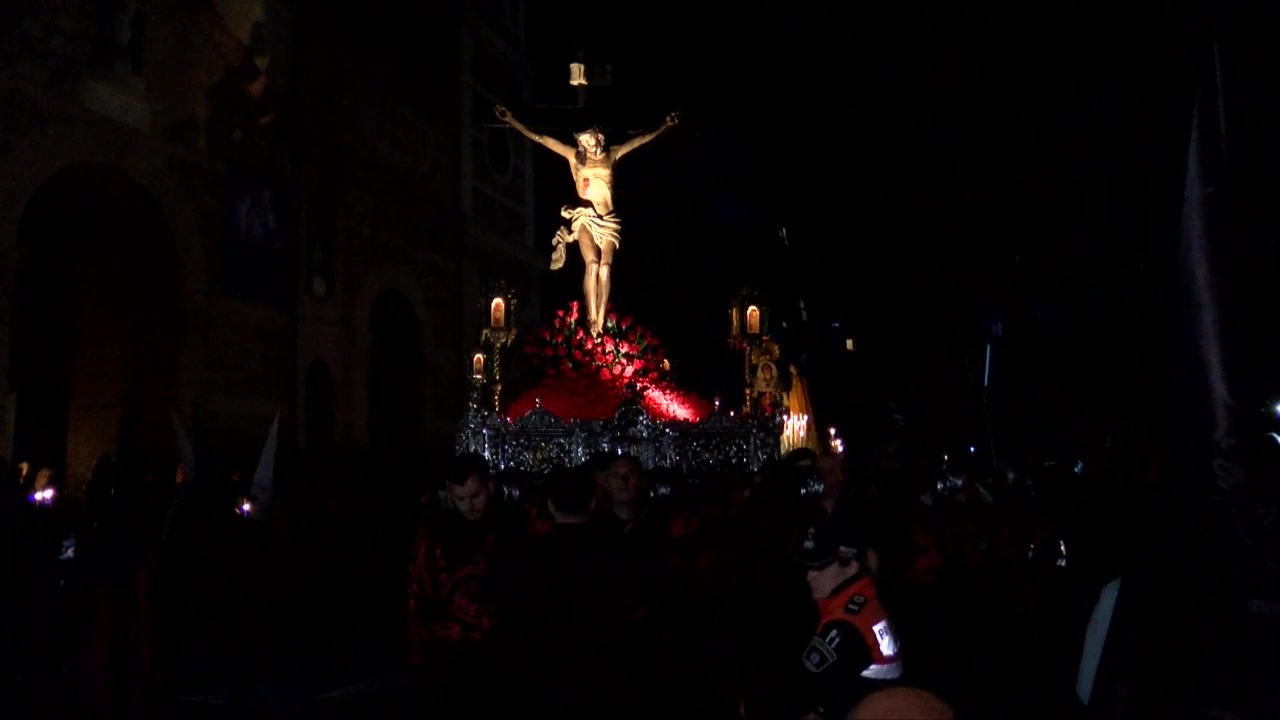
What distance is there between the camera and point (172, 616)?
6.11 m

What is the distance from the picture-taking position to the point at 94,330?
44.1 feet

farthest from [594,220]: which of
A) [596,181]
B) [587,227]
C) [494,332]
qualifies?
[494,332]

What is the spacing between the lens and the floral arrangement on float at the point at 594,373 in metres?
13.2

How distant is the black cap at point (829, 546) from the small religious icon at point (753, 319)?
1165 cm

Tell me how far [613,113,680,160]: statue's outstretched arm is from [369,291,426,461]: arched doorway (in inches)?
198

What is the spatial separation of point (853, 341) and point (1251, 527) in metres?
22.6

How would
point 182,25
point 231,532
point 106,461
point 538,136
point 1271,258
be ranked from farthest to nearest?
point 538,136 → point 182,25 → point 106,461 → point 231,532 → point 1271,258

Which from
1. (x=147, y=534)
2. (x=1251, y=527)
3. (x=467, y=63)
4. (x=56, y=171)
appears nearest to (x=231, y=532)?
(x=147, y=534)

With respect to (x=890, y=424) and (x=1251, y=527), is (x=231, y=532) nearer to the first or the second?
(x=1251, y=527)

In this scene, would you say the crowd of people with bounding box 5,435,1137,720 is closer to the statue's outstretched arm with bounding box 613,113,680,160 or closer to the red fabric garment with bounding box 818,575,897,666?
the red fabric garment with bounding box 818,575,897,666

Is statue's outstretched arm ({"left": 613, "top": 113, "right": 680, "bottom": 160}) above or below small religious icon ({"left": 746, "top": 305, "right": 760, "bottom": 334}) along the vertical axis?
above

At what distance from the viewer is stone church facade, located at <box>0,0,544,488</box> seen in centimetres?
1165

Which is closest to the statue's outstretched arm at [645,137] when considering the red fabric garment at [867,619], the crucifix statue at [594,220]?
the crucifix statue at [594,220]

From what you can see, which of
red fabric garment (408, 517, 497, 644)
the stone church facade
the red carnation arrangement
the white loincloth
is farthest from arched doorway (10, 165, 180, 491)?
red fabric garment (408, 517, 497, 644)
